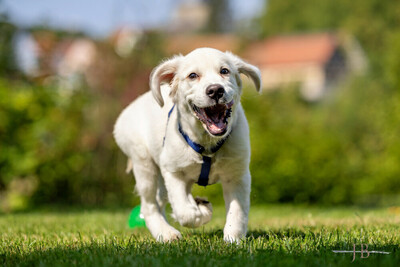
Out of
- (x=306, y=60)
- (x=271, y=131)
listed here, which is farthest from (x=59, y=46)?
(x=306, y=60)

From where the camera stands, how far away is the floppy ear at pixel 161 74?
4.24 metres

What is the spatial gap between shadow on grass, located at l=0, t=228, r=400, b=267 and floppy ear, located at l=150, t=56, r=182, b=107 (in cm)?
115

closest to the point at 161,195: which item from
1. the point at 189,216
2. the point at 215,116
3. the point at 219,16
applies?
the point at 189,216

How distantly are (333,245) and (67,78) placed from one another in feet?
36.5

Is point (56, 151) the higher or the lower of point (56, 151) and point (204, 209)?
the higher

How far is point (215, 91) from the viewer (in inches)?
149

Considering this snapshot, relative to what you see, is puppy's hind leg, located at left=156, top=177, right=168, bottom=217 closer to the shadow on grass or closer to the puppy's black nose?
the shadow on grass

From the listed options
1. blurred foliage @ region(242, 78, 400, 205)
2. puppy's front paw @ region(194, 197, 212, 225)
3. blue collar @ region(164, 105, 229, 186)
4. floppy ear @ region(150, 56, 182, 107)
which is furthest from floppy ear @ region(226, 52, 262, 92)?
blurred foliage @ region(242, 78, 400, 205)

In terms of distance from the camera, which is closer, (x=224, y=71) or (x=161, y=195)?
(x=224, y=71)

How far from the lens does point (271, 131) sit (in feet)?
44.2

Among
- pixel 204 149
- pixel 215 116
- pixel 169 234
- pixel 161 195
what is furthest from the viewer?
pixel 161 195

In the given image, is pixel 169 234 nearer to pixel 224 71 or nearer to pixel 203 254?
pixel 203 254

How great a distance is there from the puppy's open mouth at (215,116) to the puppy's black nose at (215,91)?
0.38 ft

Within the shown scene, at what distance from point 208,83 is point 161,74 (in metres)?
0.55
